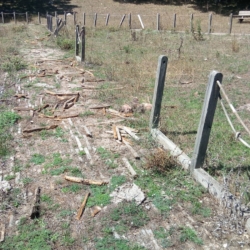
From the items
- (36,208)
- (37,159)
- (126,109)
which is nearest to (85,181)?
(36,208)

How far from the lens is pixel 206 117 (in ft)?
13.5

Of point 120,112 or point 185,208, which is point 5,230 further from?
point 120,112

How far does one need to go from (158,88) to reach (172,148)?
45.2 inches

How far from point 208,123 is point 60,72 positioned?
6826mm

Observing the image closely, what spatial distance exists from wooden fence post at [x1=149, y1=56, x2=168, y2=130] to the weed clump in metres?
1.22

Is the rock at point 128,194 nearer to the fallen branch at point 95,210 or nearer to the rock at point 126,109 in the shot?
the fallen branch at point 95,210

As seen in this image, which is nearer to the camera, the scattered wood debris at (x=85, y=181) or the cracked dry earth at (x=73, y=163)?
the cracked dry earth at (x=73, y=163)

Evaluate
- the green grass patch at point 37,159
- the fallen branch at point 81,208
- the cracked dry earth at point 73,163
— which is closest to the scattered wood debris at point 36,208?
the cracked dry earth at point 73,163

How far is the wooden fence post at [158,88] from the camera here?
5.23 meters

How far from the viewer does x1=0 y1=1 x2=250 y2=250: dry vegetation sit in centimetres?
345

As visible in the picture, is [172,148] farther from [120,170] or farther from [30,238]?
[30,238]

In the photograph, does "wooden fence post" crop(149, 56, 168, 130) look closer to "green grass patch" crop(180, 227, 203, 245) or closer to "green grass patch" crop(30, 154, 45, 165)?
"green grass patch" crop(30, 154, 45, 165)

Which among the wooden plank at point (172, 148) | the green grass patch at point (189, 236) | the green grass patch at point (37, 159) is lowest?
the green grass patch at point (37, 159)

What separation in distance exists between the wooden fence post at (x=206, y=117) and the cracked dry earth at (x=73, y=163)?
1.80 feet
